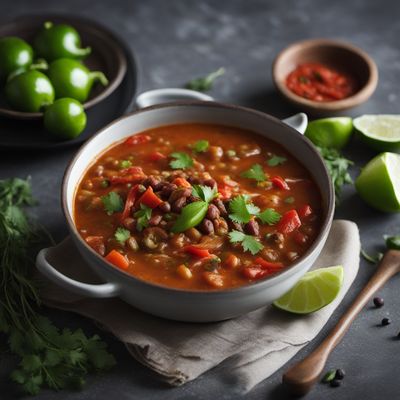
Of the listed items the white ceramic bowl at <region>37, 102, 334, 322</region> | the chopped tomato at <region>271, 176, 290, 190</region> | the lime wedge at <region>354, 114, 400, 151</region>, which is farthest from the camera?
the lime wedge at <region>354, 114, 400, 151</region>

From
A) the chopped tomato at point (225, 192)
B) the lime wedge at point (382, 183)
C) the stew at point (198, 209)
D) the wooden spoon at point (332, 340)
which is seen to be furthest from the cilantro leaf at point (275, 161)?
the wooden spoon at point (332, 340)

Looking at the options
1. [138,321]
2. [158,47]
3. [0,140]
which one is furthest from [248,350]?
[158,47]

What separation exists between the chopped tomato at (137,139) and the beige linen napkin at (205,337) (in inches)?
39.9

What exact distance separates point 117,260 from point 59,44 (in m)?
2.55

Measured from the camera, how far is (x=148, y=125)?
17.2 ft

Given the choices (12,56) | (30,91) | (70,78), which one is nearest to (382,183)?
(70,78)

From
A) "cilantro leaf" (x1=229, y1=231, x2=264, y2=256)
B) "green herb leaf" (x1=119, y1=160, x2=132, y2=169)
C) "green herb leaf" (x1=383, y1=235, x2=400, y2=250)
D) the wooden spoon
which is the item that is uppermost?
"cilantro leaf" (x1=229, y1=231, x2=264, y2=256)

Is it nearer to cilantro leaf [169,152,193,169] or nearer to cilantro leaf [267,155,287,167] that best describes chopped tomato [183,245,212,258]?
cilantro leaf [169,152,193,169]

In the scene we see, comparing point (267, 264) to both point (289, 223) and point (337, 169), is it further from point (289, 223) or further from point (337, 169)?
point (337, 169)

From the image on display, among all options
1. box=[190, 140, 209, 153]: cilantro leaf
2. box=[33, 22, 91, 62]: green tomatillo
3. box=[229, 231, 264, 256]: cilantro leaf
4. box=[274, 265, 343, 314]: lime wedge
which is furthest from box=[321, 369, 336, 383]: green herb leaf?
box=[33, 22, 91, 62]: green tomatillo

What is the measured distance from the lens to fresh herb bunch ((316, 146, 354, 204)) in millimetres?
5336

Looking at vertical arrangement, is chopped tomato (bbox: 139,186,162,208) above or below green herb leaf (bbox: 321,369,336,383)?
above

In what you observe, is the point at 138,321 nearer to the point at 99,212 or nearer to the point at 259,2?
the point at 99,212

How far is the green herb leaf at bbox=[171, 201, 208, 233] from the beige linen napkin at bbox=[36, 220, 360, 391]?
1.75 ft
